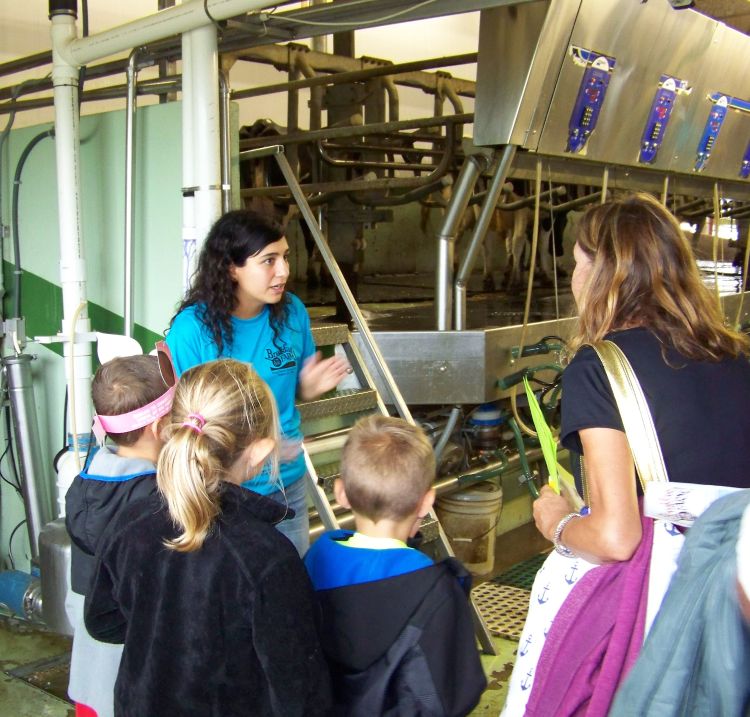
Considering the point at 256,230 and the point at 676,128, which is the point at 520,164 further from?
the point at 256,230

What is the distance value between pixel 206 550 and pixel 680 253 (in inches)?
36.5

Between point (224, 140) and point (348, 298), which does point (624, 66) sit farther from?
point (224, 140)

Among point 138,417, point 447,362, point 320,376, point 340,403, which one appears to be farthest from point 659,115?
point 138,417

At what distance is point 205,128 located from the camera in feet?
8.48

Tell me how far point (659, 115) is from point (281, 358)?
2.88 m

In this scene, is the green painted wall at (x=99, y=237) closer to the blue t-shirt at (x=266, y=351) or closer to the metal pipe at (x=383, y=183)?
the blue t-shirt at (x=266, y=351)

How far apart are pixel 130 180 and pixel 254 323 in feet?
2.99

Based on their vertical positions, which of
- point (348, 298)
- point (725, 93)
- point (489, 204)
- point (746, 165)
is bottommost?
point (348, 298)

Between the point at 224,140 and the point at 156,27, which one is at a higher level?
the point at 156,27

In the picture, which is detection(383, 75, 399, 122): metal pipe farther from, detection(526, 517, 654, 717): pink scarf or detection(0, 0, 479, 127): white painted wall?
detection(526, 517, 654, 717): pink scarf

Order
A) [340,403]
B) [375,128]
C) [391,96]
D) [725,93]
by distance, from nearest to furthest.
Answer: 1. [340,403]
2. [375,128]
3. [725,93]
4. [391,96]

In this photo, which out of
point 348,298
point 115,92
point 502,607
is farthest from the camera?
point 502,607

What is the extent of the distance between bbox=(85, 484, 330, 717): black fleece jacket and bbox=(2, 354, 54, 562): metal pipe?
6.51ft

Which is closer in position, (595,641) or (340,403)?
(595,641)
